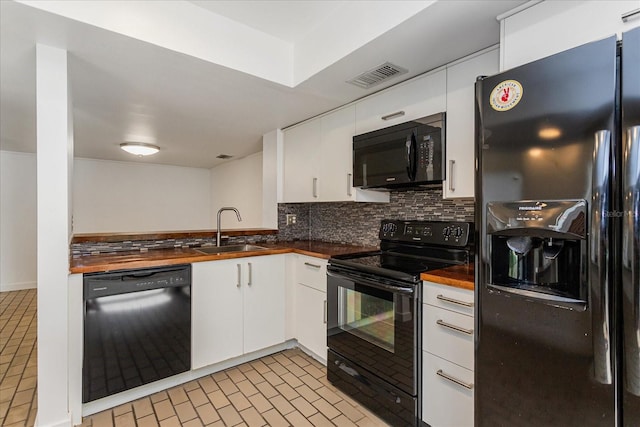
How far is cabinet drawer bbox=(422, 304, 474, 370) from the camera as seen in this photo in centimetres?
149

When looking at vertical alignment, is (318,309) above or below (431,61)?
below

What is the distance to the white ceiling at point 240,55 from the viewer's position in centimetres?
152

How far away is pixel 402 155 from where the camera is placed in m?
2.09

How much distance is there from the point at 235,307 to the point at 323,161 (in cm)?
143

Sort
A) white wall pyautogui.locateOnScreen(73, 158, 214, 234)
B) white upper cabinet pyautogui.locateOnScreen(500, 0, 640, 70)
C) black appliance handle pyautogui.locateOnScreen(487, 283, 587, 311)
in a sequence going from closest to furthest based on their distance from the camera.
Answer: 1. black appliance handle pyautogui.locateOnScreen(487, 283, 587, 311)
2. white upper cabinet pyautogui.locateOnScreen(500, 0, 640, 70)
3. white wall pyautogui.locateOnScreen(73, 158, 214, 234)

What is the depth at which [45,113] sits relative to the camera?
1697mm

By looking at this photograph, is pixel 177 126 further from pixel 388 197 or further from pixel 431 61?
pixel 431 61

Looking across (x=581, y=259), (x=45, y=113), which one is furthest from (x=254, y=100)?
(x=581, y=259)

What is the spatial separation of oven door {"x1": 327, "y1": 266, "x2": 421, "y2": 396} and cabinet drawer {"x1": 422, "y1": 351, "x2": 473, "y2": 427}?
65 millimetres

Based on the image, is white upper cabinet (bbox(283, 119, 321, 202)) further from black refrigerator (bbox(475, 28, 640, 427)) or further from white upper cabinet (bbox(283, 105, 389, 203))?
black refrigerator (bbox(475, 28, 640, 427))

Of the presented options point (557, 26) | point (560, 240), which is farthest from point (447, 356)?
point (557, 26)

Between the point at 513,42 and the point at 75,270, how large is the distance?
2502mm

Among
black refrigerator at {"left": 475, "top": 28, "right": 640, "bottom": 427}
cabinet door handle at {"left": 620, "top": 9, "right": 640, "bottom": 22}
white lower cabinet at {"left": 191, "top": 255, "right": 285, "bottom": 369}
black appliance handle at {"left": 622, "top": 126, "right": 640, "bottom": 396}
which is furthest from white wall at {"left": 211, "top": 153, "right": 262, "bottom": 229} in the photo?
black appliance handle at {"left": 622, "top": 126, "right": 640, "bottom": 396}

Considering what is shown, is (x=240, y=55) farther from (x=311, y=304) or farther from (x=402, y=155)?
(x=311, y=304)
